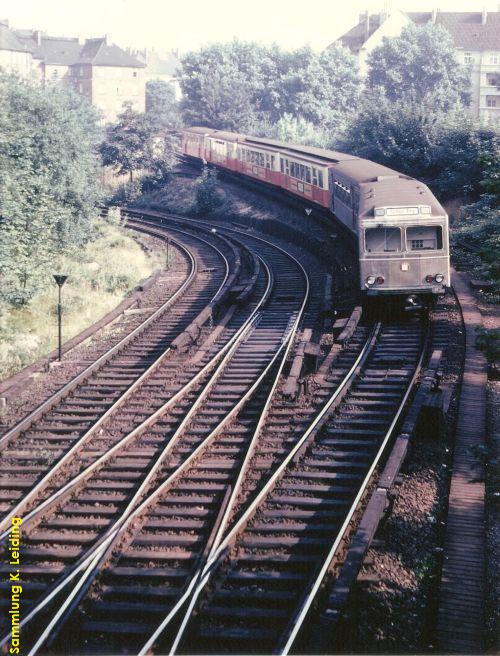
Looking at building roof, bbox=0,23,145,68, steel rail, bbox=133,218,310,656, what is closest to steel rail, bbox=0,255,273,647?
steel rail, bbox=133,218,310,656

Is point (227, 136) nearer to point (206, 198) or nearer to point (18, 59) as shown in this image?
point (206, 198)

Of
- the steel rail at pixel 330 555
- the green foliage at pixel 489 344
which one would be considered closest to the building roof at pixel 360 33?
the steel rail at pixel 330 555

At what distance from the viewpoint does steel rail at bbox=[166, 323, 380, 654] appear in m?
6.35

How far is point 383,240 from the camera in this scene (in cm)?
1533

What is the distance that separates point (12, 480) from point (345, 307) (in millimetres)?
9945

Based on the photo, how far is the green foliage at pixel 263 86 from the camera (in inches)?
2335

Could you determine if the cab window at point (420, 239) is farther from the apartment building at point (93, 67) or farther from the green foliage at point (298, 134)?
the apartment building at point (93, 67)

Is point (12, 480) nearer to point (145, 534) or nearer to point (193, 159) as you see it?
point (145, 534)

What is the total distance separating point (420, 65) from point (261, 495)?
60.1 m

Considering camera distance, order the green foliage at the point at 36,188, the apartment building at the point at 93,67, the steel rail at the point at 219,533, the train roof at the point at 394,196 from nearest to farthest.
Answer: the steel rail at the point at 219,533, the train roof at the point at 394,196, the green foliage at the point at 36,188, the apartment building at the point at 93,67

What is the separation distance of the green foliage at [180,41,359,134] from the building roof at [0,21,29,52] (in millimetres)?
18458

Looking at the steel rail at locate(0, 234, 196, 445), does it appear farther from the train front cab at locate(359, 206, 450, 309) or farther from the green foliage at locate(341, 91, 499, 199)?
the green foliage at locate(341, 91, 499, 199)

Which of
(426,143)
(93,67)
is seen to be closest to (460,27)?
(93,67)

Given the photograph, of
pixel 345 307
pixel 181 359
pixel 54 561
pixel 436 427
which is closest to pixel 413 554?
pixel 436 427
